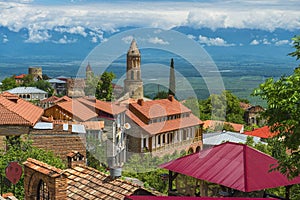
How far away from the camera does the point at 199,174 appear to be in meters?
9.62

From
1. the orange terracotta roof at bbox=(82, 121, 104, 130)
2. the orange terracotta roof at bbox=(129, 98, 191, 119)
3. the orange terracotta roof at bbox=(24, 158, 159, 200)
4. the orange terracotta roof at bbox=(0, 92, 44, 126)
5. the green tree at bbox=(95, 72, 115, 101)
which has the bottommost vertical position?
the green tree at bbox=(95, 72, 115, 101)

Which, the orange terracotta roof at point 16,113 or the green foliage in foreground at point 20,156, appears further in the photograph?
the orange terracotta roof at point 16,113

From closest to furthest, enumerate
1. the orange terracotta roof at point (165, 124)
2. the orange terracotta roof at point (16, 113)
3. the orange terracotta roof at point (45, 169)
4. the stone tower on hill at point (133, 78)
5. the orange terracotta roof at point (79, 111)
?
the orange terracotta roof at point (45, 169)
the orange terracotta roof at point (16, 113)
the orange terracotta roof at point (79, 111)
the orange terracotta roof at point (165, 124)
the stone tower on hill at point (133, 78)

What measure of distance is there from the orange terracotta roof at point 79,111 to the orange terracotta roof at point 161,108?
4.95m

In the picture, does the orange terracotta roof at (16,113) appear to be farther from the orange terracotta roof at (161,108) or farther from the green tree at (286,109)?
the green tree at (286,109)

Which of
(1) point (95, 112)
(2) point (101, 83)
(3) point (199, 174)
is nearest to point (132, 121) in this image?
(1) point (95, 112)

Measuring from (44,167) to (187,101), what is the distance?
1353 inches

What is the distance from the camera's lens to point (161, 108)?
41250mm

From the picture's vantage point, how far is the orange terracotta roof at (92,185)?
333 inches

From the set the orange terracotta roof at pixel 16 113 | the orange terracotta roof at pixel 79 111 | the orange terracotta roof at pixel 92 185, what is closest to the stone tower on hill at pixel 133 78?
the orange terracotta roof at pixel 79 111

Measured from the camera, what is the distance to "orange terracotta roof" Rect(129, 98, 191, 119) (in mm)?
38744

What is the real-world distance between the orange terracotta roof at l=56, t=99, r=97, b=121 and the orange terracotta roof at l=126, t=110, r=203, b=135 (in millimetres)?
3753

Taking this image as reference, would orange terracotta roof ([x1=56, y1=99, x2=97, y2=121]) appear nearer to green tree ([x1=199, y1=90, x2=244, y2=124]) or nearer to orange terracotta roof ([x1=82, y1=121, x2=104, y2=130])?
orange terracotta roof ([x1=82, y1=121, x2=104, y2=130])

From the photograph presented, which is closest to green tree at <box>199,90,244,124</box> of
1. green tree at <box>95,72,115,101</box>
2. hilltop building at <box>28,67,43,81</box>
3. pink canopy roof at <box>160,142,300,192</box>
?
green tree at <box>95,72,115,101</box>
